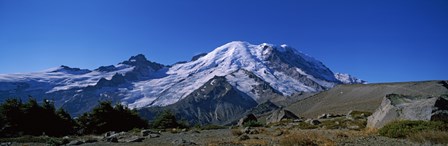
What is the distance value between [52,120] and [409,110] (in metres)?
30.7

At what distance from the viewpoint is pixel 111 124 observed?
37.7 metres

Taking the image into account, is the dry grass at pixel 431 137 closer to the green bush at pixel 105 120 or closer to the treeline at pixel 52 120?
the treeline at pixel 52 120

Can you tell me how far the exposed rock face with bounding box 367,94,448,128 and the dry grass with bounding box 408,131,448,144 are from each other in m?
3.31

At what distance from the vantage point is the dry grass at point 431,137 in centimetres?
1350

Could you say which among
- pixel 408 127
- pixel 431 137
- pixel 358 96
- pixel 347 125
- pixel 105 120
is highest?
pixel 358 96

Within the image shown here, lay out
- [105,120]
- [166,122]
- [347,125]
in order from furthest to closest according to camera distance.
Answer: [166,122], [105,120], [347,125]

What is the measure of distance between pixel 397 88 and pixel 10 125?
54.4 metres

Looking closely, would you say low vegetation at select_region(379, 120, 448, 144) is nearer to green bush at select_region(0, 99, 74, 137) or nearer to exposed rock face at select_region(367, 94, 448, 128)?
exposed rock face at select_region(367, 94, 448, 128)

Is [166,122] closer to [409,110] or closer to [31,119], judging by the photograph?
[31,119]

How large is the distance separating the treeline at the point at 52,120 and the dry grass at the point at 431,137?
2841 cm

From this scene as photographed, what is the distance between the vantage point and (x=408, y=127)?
54.3 feet

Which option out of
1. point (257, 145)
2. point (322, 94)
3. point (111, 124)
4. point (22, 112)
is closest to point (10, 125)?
point (22, 112)

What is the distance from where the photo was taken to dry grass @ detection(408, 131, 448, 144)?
44.3 ft

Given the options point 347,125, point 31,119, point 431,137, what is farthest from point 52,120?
point 431,137
